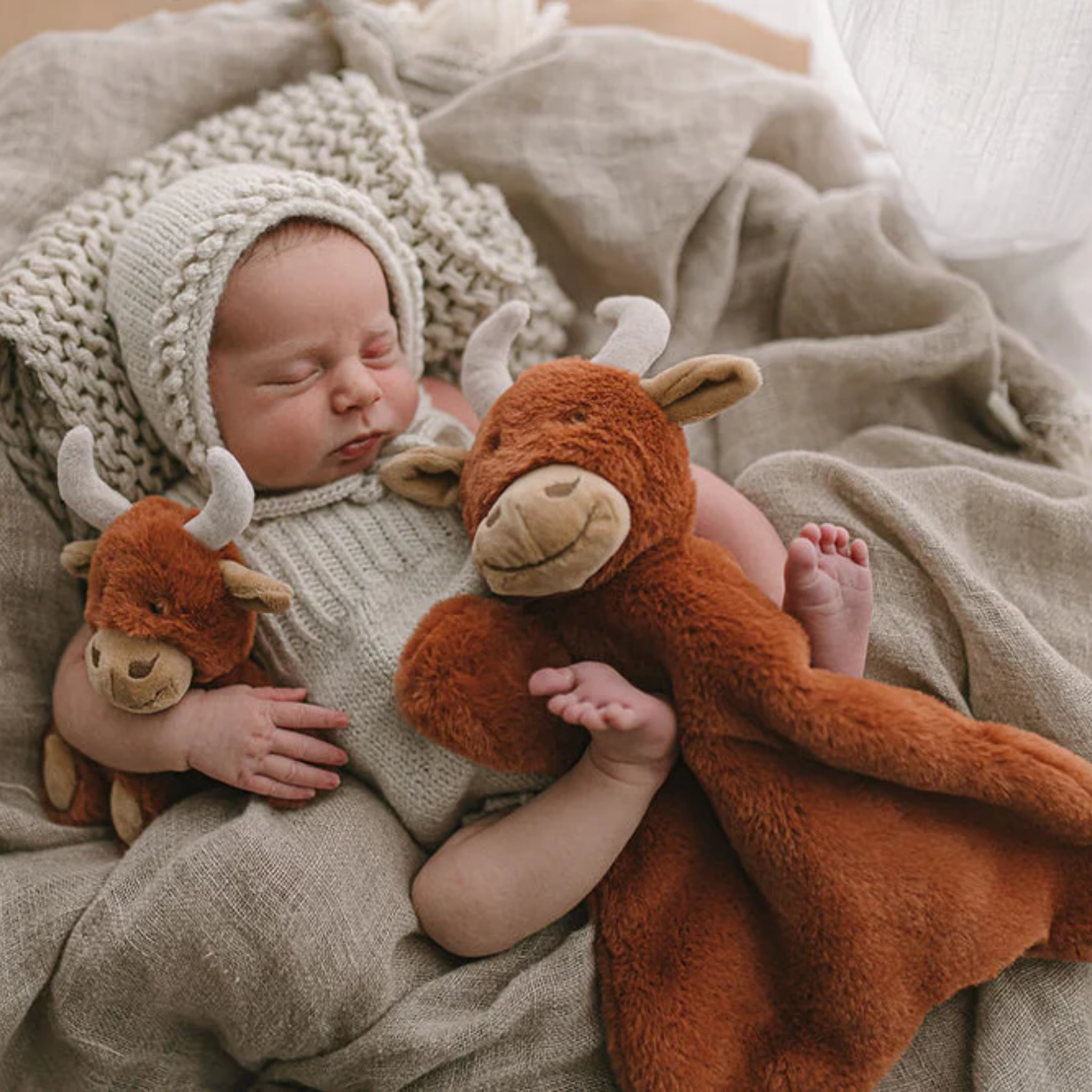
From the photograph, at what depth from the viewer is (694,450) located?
3.73 ft

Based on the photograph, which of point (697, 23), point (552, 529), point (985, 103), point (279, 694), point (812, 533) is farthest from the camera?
point (697, 23)

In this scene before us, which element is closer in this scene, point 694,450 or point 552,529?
point 552,529

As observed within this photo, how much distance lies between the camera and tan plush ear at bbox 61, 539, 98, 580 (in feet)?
2.89

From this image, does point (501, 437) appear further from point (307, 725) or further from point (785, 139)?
point (785, 139)

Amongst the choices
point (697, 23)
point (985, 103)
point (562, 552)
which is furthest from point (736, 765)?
point (697, 23)

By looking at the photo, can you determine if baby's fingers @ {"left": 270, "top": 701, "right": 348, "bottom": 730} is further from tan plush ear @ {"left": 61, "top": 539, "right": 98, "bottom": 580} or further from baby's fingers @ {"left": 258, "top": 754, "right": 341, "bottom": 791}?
tan plush ear @ {"left": 61, "top": 539, "right": 98, "bottom": 580}

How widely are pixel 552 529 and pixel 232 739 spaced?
1.19 feet

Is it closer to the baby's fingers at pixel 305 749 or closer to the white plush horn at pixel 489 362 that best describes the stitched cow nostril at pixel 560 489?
the white plush horn at pixel 489 362

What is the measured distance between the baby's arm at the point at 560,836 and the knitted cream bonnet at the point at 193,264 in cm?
43

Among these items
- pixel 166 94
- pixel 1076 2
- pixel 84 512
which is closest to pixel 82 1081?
pixel 84 512

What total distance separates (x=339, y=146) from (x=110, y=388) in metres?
0.34

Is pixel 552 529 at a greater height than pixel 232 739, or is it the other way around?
pixel 552 529

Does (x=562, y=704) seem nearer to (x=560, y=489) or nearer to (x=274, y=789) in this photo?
(x=560, y=489)

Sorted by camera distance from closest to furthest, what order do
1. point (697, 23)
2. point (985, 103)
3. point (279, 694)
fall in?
point (279, 694), point (985, 103), point (697, 23)
